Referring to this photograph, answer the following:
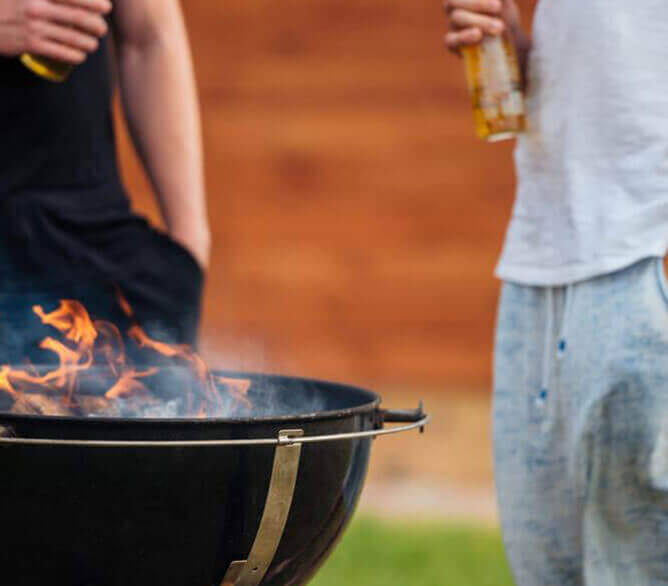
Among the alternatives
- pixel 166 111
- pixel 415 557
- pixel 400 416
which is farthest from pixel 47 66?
pixel 415 557

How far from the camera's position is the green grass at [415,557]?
3613 millimetres

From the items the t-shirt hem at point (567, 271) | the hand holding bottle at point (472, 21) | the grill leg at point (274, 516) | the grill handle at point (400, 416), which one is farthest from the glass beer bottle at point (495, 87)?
the grill leg at point (274, 516)

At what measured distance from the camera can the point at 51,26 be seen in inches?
79.4

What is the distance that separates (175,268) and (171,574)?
3.05 feet

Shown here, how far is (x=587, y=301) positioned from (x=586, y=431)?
8.2 inches

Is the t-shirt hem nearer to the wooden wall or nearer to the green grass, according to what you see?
the green grass

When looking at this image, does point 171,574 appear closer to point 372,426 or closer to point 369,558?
point 372,426

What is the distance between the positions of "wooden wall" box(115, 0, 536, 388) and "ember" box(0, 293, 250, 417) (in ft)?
11.9

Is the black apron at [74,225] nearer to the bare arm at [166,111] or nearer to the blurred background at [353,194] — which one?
the bare arm at [166,111]

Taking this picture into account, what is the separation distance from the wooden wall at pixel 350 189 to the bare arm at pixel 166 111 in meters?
3.16

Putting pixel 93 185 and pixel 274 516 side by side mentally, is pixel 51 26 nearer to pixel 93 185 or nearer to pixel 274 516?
pixel 93 185

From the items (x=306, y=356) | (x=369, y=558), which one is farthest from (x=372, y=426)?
(x=306, y=356)

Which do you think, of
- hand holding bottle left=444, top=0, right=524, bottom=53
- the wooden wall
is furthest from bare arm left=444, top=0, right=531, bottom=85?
the wooden wall

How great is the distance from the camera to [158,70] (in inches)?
97.2
